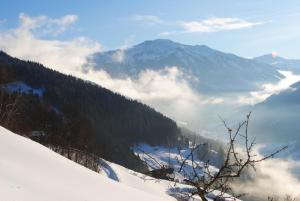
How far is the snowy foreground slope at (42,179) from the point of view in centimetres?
1059

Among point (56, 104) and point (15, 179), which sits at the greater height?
point (56, 104)

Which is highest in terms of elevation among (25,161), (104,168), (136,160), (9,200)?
(136,160)

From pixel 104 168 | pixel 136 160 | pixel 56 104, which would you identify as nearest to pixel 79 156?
pixel 104 168

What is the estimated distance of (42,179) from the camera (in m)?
12.1

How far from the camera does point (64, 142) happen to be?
55.2m

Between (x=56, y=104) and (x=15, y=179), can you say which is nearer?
(x=15, y=179)

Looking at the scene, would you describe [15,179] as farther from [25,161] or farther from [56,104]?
[56,104]

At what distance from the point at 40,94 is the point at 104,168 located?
155 m

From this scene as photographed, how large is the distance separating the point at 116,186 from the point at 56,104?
177 metres

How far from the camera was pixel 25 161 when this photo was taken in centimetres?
1337

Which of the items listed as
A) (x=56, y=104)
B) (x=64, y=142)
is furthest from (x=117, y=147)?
(x=64, y=142)

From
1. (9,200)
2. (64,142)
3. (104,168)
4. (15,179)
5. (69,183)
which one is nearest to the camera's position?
(9,200)

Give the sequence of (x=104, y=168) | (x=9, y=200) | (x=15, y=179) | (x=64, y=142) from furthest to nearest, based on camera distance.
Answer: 1. (x=64, y=142)
2. (x=104, y=168)
3. (x=15, y=179)
4. (x=9, y=200)

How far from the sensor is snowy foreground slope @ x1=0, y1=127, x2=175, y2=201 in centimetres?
1059
